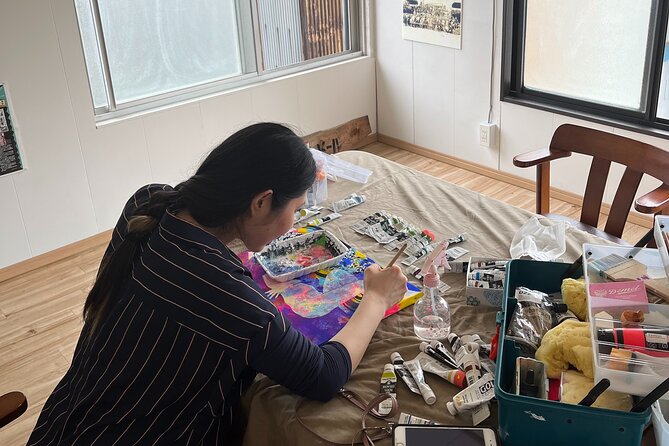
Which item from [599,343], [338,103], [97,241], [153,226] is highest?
[153,226]

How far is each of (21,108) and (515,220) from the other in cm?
214

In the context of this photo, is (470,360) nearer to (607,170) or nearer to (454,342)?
(454,342)

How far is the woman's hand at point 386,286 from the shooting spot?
143 cm

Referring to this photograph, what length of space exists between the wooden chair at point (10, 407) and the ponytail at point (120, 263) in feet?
0.82

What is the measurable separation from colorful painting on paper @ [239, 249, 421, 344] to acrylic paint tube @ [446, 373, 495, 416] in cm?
31

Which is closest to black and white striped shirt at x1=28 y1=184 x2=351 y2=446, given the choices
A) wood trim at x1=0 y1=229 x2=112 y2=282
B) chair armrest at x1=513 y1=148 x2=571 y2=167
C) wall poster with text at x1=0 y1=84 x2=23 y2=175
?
chair armrest at x1=513 y1=148 x2=571 y2=167

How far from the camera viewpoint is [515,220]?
182 cm

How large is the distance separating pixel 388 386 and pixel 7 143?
225 cm

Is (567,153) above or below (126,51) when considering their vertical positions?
below

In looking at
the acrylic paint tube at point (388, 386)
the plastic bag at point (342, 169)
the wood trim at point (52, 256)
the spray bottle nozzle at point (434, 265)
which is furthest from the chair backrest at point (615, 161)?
the wood trim at point (52, 256)

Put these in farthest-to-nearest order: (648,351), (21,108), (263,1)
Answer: (263,1) → (21,108) → (648,351)

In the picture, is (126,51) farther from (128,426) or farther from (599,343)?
(599,343)

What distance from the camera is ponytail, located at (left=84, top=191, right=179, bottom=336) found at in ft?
4.17

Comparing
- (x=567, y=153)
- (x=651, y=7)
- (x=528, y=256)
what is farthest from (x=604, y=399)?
(x=651, y=7)
